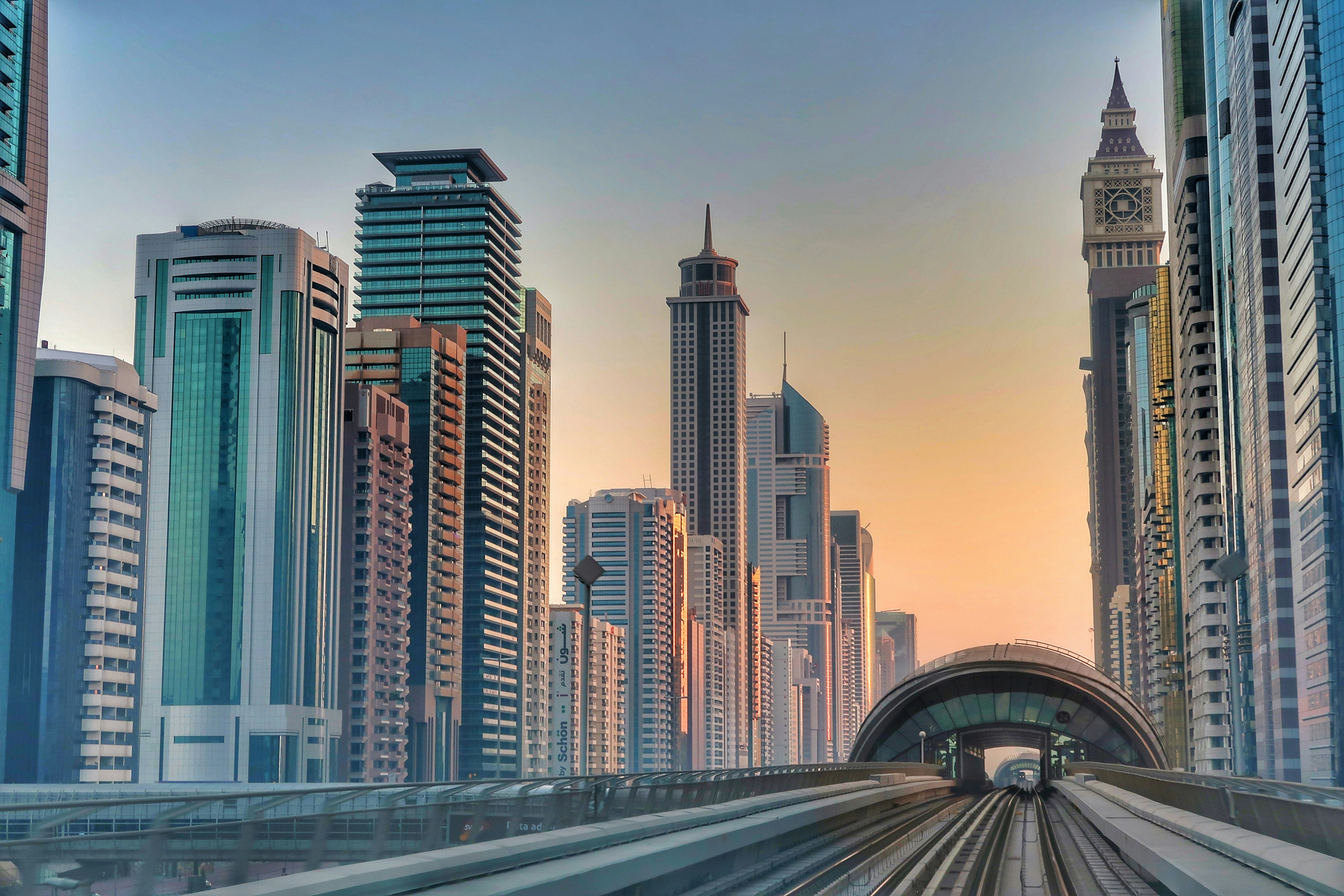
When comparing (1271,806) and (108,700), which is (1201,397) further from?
(1271,806)

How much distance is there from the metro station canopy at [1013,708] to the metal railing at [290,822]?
92964 mm

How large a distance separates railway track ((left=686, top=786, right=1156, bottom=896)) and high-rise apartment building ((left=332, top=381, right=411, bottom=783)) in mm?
146512

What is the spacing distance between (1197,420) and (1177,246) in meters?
20.2

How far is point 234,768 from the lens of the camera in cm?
16875

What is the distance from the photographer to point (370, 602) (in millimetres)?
190750

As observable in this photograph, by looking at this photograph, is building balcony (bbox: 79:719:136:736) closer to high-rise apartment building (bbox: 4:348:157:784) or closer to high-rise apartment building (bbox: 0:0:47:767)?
high-rise apartment building (bbox: 4:348:157:784)

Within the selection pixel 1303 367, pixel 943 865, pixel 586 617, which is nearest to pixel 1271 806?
pixel 943 865

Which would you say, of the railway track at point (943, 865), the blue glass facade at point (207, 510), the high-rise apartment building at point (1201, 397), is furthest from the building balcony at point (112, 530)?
the railway track at point (943, 865)

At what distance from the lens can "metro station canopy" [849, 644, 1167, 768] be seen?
11294cm

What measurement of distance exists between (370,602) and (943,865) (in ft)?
545

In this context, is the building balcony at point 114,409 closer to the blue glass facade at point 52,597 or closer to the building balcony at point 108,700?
the blue glass facade at point 52,597

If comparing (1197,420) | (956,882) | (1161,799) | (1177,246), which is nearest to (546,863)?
(956,882)

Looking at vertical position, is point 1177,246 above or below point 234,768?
above

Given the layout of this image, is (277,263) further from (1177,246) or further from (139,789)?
(1177,246)
